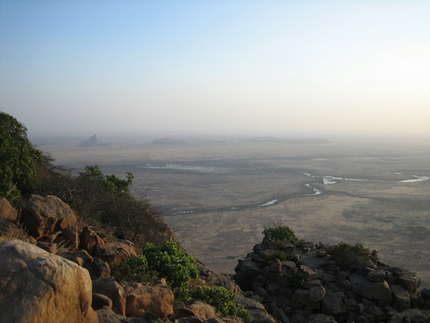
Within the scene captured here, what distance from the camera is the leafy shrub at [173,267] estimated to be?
8383 mm

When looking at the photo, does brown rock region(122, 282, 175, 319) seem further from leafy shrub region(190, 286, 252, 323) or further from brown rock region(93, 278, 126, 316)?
leafy shrub region(190, 286, 252, 323)

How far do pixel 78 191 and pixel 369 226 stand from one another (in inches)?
1014

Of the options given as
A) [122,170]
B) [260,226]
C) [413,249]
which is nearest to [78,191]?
[260,226]

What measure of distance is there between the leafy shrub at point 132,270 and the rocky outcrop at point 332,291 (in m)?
6.67

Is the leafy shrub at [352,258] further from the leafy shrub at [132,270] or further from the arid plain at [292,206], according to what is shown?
the leafy shrub at [132,270]

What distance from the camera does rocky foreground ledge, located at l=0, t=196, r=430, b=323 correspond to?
4.19 meters

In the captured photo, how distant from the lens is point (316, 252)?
17281 mm

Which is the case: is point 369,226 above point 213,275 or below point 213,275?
below

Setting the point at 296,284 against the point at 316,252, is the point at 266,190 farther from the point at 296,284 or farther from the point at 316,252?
the point at 296,284

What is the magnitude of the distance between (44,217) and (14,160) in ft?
23.2

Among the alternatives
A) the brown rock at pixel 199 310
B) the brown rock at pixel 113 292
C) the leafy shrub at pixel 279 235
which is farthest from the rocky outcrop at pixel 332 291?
the brown rock at pixel 113 292

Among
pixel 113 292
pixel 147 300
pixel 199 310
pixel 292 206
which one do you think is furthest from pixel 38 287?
pixel 292 206

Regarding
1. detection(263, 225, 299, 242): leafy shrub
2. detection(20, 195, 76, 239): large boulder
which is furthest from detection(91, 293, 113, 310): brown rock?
detection(263, 225, 299, 242): leafy shrub

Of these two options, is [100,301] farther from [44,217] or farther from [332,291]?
[332,291]
